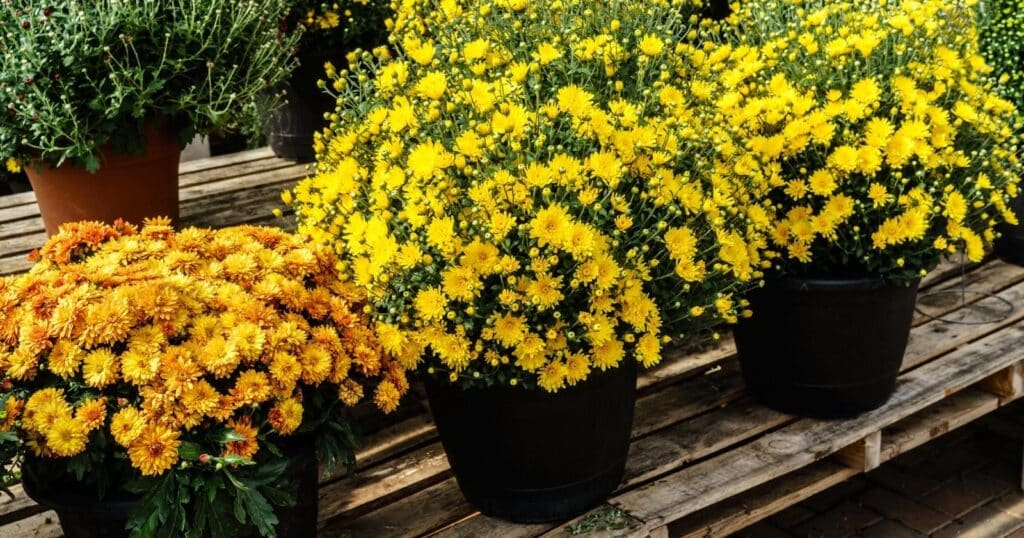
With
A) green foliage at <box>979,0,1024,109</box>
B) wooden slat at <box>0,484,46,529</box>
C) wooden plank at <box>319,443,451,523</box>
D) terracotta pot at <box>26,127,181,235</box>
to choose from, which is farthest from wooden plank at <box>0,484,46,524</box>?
green foliage at <box>979,0,1024,109</box>

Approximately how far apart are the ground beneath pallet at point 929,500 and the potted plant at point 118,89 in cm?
167

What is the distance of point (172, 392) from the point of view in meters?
1.40

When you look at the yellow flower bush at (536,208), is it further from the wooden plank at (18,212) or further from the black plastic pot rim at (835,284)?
the wooden plank at (18,212)

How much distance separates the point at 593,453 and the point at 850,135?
29.0 inches

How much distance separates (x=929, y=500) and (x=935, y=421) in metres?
0.56

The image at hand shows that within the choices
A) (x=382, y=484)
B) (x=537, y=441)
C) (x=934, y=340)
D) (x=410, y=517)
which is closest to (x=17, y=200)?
(x=382, y=484)

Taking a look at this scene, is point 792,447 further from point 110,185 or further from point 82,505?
point 110,185

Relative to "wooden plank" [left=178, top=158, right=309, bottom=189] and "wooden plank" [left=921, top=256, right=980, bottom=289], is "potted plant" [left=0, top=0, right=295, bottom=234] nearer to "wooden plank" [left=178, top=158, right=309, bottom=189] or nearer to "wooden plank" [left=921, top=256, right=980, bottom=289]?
"wooden plank" [left=178, top=158, right=309, bottom=189]

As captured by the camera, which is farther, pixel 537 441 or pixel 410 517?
pixel 410 517

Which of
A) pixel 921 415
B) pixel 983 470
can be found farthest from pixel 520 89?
pixel 983 470

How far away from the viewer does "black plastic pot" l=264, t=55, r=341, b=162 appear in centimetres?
330

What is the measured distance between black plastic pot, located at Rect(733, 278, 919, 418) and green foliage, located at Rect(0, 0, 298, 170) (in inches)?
50.2

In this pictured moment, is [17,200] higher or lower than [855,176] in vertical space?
higher

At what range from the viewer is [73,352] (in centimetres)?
140
